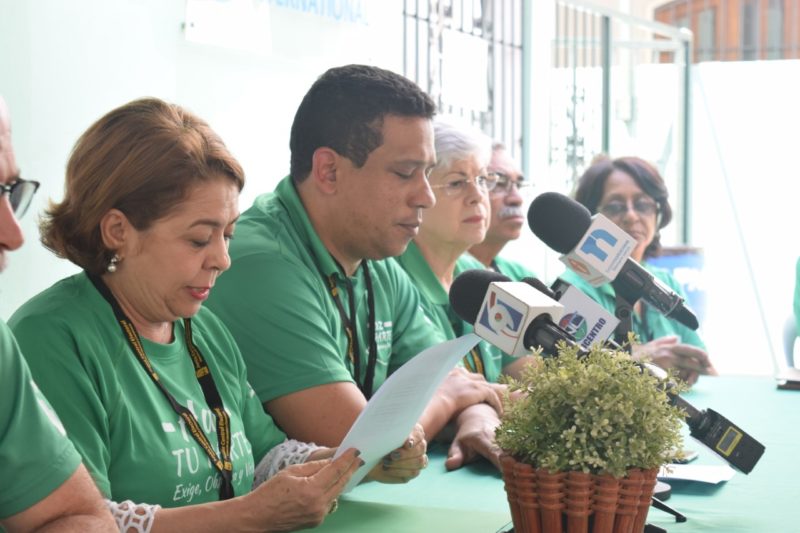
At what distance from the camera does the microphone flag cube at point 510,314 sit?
1.56m

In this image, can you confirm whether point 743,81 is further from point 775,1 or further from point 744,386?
point 744,386

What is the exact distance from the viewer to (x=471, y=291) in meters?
1.84

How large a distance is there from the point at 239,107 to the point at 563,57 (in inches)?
165

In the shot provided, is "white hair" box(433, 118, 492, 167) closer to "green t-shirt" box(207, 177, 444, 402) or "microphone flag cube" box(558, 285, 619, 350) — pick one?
"green t-shirt" box(207, 177, 444, 402)

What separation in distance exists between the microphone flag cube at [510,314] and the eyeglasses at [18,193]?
0.61m

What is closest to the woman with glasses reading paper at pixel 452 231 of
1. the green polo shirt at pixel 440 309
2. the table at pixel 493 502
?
the green polo shirt at pixel 440 309

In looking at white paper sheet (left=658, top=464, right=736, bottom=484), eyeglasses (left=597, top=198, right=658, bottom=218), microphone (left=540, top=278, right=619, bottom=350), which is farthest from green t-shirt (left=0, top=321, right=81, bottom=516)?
eyeglasses (left=597, top=198, right=658, bottom=218)

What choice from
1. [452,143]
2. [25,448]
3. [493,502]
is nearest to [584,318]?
[493,502]

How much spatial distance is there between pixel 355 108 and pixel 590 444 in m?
1.10

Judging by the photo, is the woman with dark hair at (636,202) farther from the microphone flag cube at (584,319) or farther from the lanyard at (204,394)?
the lanyard at (204,394)

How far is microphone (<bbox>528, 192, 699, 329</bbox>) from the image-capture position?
217cm

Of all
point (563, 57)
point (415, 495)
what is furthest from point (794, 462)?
point (563, 57)

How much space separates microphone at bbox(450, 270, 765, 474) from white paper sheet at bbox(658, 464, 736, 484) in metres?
0.23

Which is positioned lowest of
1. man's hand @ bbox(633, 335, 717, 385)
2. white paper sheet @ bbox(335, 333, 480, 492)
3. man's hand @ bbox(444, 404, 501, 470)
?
man's hand @ bbox(633, 335, 717, 385)
